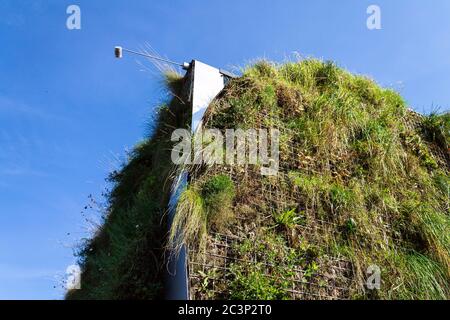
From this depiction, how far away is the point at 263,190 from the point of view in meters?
4.99

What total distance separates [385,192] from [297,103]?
1655mm

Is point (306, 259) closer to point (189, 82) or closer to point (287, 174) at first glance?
point (287, 174)

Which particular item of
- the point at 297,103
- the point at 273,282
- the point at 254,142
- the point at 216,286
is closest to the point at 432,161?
the point at 297,103

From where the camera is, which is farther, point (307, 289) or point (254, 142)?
point (254, 142)

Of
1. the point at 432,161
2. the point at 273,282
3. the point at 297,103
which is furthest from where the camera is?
the point at 432,161

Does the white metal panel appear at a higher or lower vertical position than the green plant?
higher

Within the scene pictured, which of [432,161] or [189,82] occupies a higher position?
[189,82]

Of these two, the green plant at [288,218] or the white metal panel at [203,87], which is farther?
the white metal panel at [203,87]

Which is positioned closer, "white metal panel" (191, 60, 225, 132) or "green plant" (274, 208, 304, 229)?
"green plant" (274, 208, 304, 229)

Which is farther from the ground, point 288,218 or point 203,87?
point 203,87

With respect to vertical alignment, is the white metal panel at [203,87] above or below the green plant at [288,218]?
above
